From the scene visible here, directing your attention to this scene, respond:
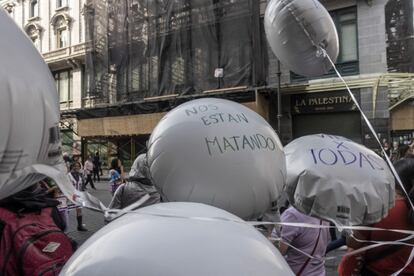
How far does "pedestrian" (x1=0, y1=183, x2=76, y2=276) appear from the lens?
1.69m

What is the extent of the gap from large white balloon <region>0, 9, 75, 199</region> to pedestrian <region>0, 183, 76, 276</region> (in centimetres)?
44

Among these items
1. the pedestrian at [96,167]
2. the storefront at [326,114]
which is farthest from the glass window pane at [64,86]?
the storefront at [326,114]

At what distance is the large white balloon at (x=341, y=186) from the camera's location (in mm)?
1969

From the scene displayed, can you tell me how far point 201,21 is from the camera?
17.8m

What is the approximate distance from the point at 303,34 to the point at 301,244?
1798 mm

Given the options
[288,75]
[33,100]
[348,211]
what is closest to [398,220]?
[348,211]

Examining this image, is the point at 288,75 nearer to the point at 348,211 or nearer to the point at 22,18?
the point at 348,211

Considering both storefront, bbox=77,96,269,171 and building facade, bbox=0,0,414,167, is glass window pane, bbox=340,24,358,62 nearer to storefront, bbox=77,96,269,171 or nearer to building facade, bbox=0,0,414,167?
building facade, bbox=0,0,414,167

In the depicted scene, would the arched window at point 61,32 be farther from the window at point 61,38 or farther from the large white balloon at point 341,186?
the large white balloon at point 341,186

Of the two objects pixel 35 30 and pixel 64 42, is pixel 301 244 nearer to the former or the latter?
pixel 64 42

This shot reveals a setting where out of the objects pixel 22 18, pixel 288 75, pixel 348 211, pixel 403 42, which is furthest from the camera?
pixel 22 18

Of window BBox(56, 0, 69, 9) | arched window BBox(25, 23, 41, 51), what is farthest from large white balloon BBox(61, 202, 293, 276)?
arched window BBox(25, 23, 41, 51)

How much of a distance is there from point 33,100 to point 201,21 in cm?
1717

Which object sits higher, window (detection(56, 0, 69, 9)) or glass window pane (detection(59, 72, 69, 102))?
window (detection(56, 0, 69, 9))
